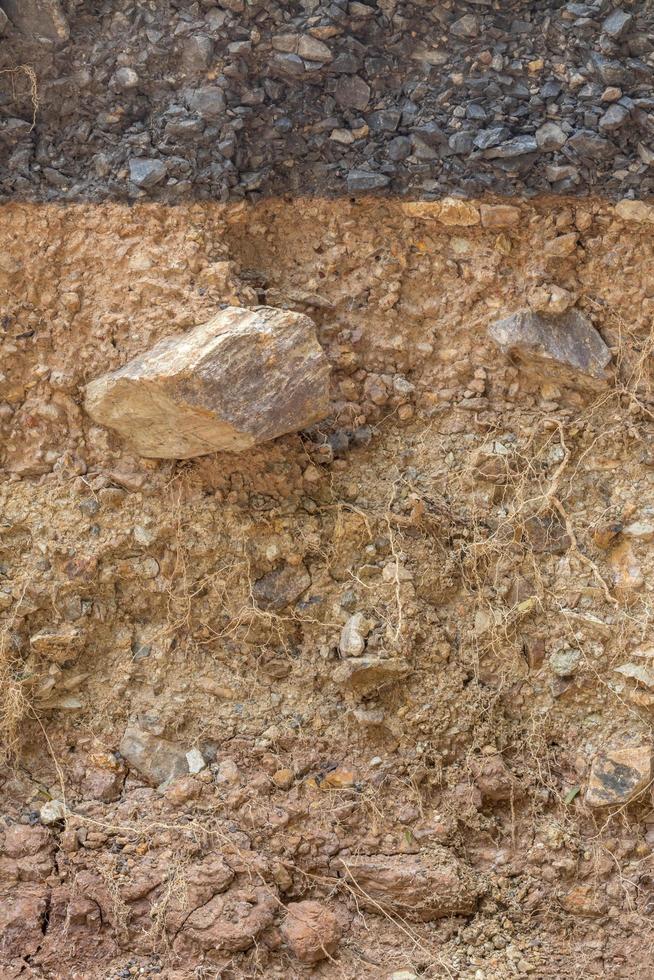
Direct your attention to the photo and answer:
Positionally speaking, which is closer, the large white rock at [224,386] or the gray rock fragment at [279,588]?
the large white rock at [224,386]

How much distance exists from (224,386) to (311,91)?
0.96 meters

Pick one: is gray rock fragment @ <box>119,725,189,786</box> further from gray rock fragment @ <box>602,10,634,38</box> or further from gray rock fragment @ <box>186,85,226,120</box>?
gray rock fragment @ <box>602,10,634,38</box>

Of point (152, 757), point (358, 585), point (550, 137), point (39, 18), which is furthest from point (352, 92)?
point (152, 757)

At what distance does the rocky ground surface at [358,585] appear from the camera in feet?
8.70

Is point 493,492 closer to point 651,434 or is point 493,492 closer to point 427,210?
point 651,434

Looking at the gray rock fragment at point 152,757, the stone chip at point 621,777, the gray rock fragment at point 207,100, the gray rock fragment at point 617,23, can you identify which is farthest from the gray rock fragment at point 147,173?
the stone chip at point 621,777

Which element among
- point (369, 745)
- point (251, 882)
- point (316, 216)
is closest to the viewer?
point (251, 882)

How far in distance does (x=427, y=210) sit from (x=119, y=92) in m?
0.94

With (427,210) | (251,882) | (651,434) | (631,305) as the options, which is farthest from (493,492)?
(251,882)

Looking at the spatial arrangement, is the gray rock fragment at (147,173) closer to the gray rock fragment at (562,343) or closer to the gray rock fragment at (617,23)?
the gray rock fragment at (562,343)

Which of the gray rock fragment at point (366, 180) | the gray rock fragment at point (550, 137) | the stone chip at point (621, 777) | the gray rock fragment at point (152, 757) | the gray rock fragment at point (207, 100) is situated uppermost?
the gray rock fragment at point (207, 100)

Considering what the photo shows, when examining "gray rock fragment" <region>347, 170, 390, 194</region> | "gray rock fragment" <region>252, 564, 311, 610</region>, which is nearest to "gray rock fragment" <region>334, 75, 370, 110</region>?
"gray rock fragment" <region>347, 170, 390, 194</region>

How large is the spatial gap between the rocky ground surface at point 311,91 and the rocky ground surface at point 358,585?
102mm

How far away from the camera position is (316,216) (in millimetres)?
2957
